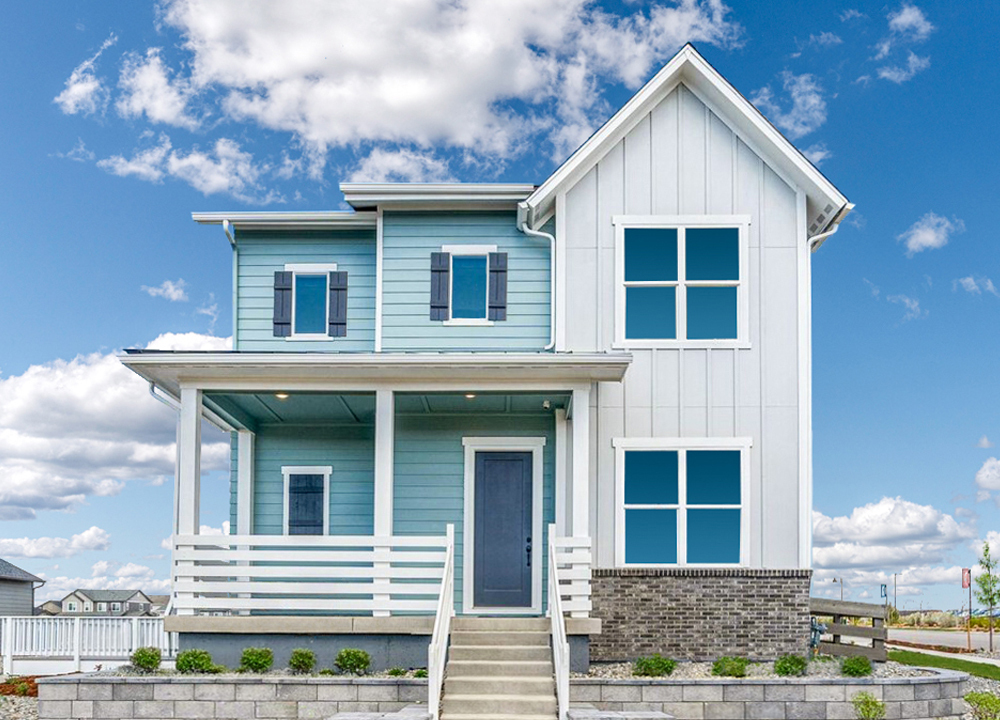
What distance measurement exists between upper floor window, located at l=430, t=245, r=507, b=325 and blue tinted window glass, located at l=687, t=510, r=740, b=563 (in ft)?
13.4

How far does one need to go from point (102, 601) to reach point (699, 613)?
34.7m

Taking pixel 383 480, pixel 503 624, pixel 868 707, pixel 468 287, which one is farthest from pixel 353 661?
pixel 468 287

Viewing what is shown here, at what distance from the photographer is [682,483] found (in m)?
15.2

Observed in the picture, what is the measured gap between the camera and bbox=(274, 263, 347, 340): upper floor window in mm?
17359

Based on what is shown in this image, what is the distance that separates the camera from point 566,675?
11.4 metres

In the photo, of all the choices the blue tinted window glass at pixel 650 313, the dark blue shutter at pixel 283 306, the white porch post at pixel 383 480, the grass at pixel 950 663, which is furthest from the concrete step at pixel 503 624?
the grass at pixel 950 663

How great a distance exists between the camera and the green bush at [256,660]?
13.2 m

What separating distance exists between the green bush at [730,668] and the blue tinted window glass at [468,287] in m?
6.06

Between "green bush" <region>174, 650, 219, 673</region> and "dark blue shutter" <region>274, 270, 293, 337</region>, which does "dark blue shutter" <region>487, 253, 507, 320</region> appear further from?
"green bush" <region>174, 650, 219, 673</region>

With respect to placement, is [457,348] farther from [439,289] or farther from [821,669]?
[821,669]

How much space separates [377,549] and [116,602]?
3290 centimetres

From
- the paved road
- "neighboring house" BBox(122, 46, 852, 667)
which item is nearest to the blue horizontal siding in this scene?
"neighboring house" BBox(122, 46, 852, 667)

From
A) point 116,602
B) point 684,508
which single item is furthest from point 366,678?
point 116,602

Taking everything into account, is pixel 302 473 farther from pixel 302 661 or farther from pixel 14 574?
pixel 14 574
